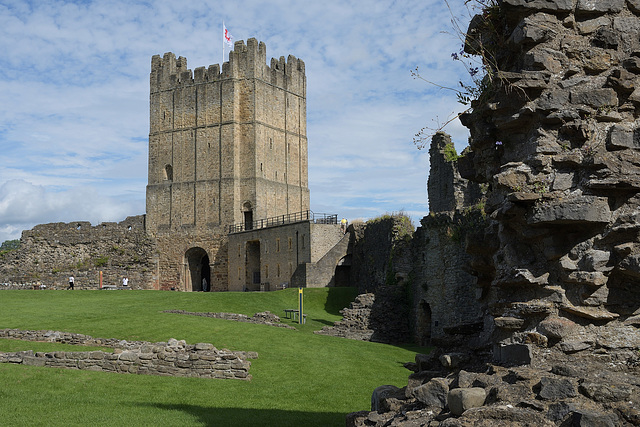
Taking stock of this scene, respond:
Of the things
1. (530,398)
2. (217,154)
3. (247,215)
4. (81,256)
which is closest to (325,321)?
(530,398)

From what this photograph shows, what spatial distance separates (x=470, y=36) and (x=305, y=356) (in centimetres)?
1270

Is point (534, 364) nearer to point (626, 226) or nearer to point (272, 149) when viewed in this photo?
point (626, 226)

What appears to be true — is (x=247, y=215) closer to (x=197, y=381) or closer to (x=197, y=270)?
(x=197, y=270)

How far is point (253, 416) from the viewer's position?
416 inches

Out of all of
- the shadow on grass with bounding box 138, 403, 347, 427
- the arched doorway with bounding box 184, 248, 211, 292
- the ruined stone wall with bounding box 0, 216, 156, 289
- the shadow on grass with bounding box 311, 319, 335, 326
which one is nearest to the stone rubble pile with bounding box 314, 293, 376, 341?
the shadow on grass with bounding box 311, 319, 335, 326

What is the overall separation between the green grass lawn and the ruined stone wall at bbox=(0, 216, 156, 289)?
2073 cm

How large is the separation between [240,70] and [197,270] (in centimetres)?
1670

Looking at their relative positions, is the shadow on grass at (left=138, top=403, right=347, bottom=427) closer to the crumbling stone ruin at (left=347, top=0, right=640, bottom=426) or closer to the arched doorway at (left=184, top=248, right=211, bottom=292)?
the crumbling stone ruin at (left=347, top=0, right=640, bottom=426)

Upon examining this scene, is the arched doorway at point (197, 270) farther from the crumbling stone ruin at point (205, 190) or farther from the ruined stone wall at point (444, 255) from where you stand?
the ruined stone wall at point (444, 255)

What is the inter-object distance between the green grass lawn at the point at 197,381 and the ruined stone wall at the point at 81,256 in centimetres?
2073

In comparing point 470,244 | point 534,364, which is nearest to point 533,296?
point 534,364

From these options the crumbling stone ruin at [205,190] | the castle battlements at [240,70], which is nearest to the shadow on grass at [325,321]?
the crumbling stone ruin at [205,190]

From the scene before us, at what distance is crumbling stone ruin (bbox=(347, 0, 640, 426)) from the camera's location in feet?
17.8

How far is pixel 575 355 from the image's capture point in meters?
5.48
